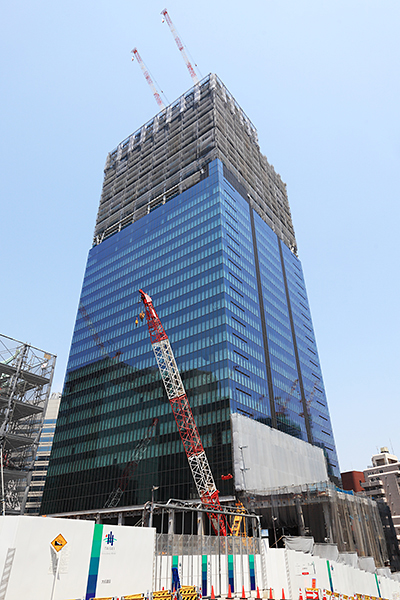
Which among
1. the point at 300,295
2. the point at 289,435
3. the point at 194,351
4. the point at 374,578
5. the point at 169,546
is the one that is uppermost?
the point at 300,295

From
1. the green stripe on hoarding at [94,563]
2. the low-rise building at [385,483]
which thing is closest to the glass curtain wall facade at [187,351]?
the low-rise building at [385,483]

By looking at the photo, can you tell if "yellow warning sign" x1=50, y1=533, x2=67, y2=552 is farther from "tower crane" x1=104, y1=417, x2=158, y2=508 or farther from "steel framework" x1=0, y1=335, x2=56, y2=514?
"tower crane" x1=104, y1=417, x2=158, y2=508

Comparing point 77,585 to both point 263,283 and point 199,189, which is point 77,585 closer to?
point 263,283

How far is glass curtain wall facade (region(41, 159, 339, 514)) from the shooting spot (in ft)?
240

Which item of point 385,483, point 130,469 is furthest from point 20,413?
point 385,483

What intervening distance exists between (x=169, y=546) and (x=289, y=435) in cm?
6611

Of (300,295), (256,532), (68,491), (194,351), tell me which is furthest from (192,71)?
(256,532)

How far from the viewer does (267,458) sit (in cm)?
7150

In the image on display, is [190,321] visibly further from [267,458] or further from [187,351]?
[267,458]

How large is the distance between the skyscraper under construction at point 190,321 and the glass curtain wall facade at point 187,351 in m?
0.31

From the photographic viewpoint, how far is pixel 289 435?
8344 cm

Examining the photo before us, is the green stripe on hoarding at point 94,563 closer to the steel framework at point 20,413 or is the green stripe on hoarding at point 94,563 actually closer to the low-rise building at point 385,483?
the steel framework at point 20,413

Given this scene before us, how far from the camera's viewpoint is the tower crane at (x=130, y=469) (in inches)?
3036

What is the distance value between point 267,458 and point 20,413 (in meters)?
44.7
